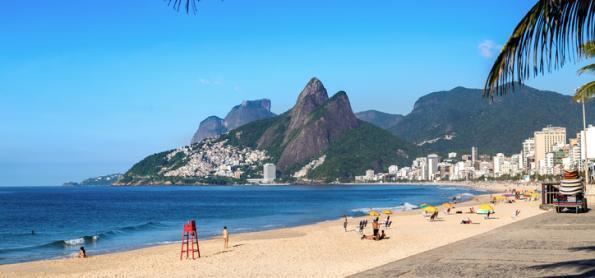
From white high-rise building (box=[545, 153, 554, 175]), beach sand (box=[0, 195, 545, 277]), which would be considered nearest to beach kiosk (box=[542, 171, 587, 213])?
beach sand (box=[0, 195, 545, 277])

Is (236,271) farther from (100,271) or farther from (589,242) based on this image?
(589,242)

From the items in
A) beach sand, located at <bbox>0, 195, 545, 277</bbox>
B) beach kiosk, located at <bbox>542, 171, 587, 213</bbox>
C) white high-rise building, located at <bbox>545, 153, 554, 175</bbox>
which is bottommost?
beach sand, located at <bbox>0, 195, 545, 277</bbox>

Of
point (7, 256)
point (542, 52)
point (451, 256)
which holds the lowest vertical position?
point (7, 256)

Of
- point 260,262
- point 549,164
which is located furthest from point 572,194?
point 549,164

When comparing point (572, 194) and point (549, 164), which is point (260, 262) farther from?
point (549, 164)

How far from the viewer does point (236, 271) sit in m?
16.6

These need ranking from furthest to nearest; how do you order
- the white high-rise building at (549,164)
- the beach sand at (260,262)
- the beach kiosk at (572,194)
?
the white high-rise building at (549,164) → the beach kiosk at (572,194) → the beach sand at (260,262)

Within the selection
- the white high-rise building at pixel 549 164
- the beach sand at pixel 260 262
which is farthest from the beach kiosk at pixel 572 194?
the white high-rise building at pixel 549 164

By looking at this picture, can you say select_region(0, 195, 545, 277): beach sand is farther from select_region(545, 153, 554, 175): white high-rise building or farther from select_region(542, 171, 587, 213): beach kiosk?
select_region(545, 153, 554, 175): white high-rise building

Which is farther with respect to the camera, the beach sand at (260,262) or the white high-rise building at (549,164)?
the white high-rise building at (549,164)

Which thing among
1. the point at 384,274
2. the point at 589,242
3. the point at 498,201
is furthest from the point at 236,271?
the point at 498,201

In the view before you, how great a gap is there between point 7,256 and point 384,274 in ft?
83.6

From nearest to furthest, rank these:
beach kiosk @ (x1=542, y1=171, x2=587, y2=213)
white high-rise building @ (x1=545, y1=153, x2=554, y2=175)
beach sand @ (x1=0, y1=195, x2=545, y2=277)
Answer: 1. beach sand @ (x1=0, y1=195, x2=545, y2=277)
2. beach kiosk @ (x1=542, y1=171, x2=587, y2=213)
3. white high-rise building @ (x1=545, y1=153, x2=554, y2=175)

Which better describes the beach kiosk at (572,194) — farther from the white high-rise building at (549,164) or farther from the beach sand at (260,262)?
the white high-rise building at (549,164)
